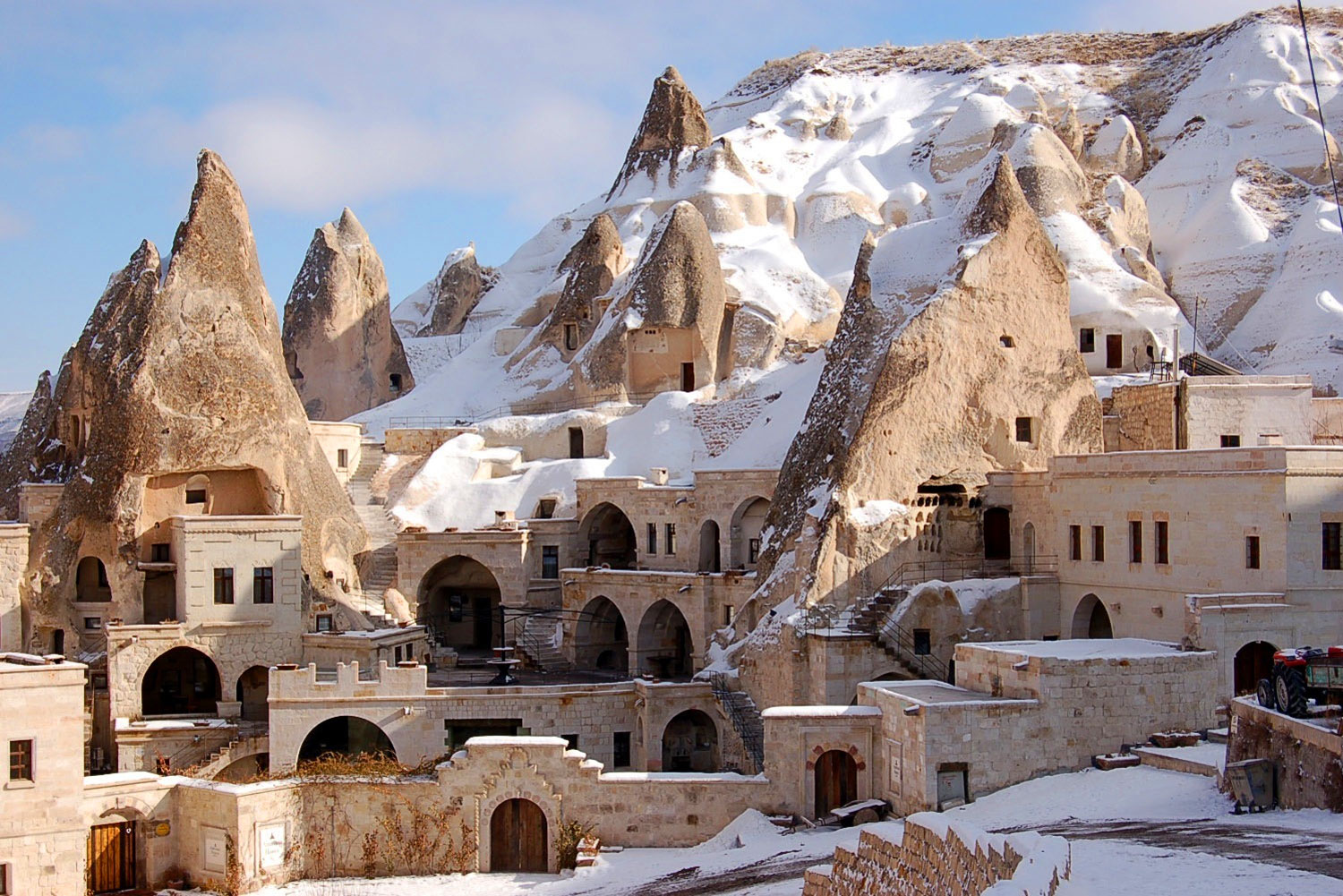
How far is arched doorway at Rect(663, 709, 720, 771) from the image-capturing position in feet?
120

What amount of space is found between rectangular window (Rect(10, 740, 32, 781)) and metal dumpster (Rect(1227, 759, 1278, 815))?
22.0 m

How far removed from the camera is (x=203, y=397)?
41.4 m

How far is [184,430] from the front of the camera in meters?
40.8

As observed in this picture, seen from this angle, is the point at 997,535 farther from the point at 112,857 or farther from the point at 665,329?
the point at 112,857

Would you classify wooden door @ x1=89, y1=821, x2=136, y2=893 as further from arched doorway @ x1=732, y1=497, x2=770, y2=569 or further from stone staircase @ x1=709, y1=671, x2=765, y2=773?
arched doorway @ x1=732, y1=497, x2=770, y2=569

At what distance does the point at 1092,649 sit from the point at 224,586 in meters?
22.5

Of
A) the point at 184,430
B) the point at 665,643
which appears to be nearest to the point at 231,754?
the point at 184,430

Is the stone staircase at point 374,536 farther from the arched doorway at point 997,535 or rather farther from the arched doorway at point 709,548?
the arched doorway at point 997,535

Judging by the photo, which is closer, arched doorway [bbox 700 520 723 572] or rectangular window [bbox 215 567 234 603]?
rectangular window [bbox 215 567 234 603]

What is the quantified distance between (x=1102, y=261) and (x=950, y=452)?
65.0 feet

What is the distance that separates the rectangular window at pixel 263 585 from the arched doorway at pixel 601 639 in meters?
9.30

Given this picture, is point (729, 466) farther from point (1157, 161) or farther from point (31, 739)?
point (1157, 161)

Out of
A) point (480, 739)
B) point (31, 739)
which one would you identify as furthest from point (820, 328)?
point (31, 739)

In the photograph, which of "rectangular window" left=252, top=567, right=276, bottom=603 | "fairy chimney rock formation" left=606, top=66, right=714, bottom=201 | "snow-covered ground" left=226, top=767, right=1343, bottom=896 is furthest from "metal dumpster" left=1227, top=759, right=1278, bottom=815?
"fairy chimney rock formation" left=606, top=66, right=714, bottom=201
